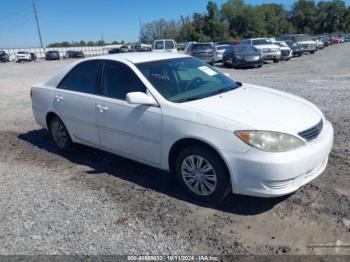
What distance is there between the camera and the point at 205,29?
8138 cm

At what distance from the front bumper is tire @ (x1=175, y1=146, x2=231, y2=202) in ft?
0.44

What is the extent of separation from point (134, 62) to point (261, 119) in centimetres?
193

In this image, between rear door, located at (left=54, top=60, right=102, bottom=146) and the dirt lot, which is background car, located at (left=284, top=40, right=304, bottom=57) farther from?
rear door, located at (left=54, top=60, right=102, bottom=146)

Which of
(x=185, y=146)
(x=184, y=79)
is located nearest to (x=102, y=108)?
(x=184, y=79)

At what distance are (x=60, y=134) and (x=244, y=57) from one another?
1637cm

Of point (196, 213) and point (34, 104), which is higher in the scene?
point (34, 104)

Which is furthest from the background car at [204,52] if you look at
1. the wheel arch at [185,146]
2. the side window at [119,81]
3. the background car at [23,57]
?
the background car at [23,57]

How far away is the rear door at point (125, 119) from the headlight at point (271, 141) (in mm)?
1111

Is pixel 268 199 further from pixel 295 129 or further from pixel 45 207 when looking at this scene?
pixel 45 207

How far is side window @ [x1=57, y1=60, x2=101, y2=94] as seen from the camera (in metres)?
5.09

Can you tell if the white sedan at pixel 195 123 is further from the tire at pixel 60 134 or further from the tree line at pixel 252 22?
the tree line at pixel 252 22

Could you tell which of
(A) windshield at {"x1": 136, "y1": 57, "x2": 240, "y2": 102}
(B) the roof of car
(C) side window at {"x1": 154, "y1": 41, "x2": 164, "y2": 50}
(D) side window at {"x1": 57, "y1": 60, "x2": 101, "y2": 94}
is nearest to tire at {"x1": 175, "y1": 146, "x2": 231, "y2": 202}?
(A) windshield at {"x1": 136, "y1": 57, "x2": 240, "y2": 102}

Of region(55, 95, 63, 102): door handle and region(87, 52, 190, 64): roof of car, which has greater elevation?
region(87, 52, 190, 64): roof of car

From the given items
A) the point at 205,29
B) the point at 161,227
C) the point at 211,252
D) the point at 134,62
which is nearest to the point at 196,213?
the point at 161,227
